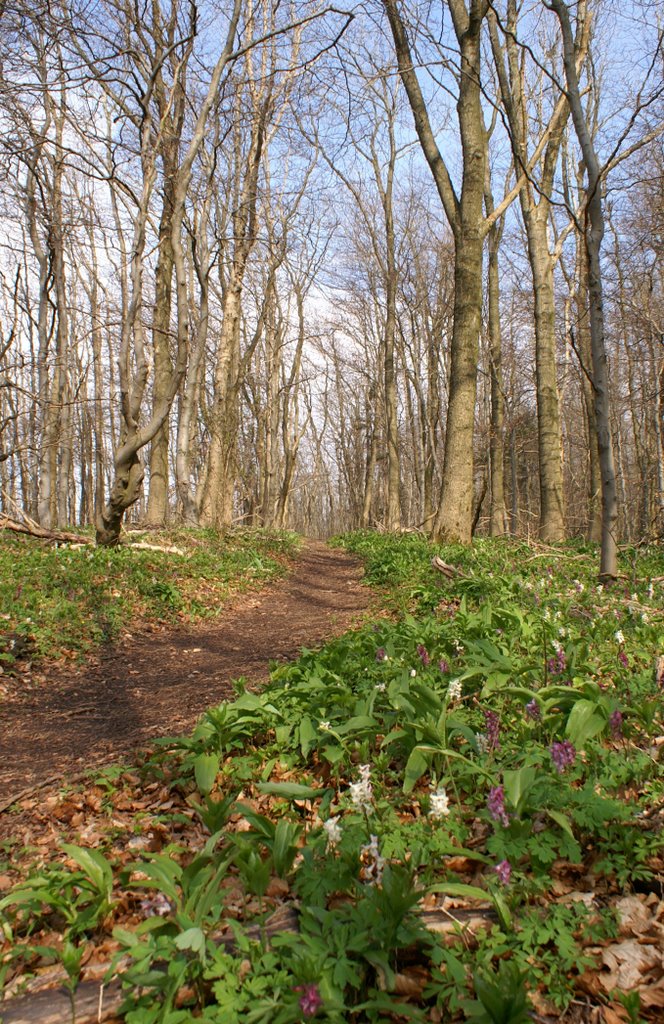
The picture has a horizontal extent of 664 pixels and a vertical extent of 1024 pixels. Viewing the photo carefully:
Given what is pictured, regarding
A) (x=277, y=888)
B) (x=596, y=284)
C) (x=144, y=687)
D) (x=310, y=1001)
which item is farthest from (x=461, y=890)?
(x=596, y=284)

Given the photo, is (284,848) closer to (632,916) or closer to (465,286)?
(632,916)

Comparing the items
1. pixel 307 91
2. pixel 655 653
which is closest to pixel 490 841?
pixel 655 653

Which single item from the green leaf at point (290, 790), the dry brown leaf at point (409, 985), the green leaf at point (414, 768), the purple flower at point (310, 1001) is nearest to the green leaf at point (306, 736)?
the green leaf at point (290, 790)

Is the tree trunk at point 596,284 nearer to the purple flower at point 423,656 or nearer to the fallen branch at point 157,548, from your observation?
the purple flower at point 423,656

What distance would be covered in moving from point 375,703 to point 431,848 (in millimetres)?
1269

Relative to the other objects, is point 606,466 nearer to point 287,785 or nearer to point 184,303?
point 287,785

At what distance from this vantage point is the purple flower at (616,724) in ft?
7.79

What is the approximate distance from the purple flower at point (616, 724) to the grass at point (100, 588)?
15.9ft

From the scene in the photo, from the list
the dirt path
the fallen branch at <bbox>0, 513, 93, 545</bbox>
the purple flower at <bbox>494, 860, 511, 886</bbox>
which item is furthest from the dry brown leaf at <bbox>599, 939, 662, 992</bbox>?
the fallen branch at <bbox>0, 513, 93, 545</bbox>

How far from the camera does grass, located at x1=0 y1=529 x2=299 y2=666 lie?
5754 millimetres

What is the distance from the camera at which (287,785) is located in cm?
243

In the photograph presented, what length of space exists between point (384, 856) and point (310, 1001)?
0.59 meters

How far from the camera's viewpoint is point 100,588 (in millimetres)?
6938

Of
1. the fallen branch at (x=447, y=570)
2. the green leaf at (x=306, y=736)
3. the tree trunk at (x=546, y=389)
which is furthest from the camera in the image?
the tree trunk at (x=546, y=389)
